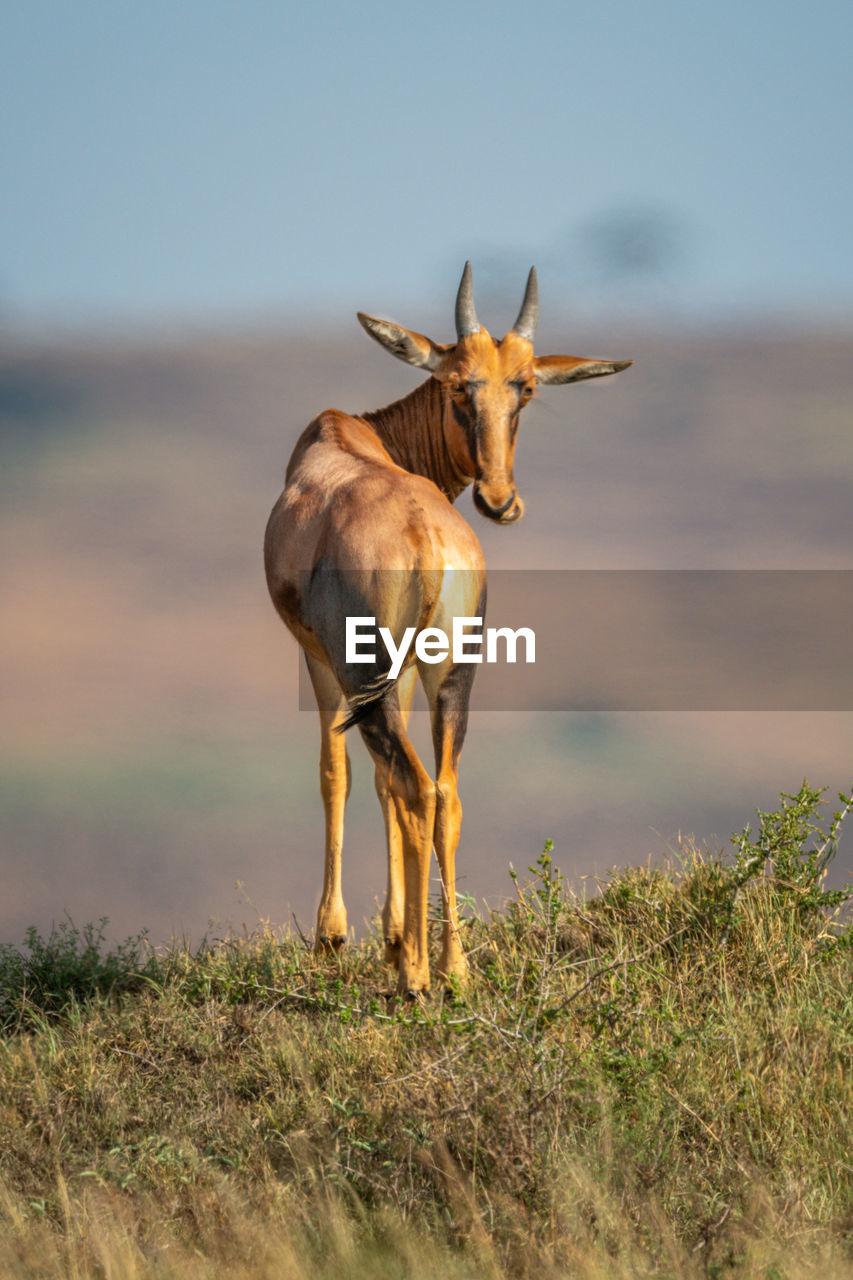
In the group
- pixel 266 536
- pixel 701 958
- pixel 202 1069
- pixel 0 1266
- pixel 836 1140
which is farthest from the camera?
pixel 266 536

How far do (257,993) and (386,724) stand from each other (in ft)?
6.54

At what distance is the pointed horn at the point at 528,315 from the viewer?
9.37 metres

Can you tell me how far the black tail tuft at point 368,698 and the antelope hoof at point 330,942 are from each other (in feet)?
6.31

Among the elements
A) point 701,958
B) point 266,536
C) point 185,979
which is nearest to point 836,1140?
point 701,958

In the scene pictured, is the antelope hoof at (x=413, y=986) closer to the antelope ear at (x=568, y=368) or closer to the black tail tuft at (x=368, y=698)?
the black tail tuft at (x=368, y=698)

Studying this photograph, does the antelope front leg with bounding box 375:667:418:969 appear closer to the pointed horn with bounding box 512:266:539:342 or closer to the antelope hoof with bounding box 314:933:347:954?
the antelope hoof with bounding box 314:933:347:954

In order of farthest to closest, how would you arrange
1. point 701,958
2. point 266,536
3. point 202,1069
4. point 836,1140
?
1. point 266,536
2. point 701,958
3. point 202,1069
4. point 836,1140

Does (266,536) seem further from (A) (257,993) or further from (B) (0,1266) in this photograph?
(B) (0,1266)

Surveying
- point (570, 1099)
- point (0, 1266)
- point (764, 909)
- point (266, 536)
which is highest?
point (266, 536)

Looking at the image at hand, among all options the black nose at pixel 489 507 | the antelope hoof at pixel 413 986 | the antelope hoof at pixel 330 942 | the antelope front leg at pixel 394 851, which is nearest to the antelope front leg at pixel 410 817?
the antelope hoof at pixel 413 986

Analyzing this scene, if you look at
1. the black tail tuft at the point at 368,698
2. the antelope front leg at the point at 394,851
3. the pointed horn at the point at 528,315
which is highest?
the pointed horn at the point at 528,315

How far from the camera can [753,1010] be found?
7324 millimetres

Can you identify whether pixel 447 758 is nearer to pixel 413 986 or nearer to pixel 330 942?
pixel 413 986

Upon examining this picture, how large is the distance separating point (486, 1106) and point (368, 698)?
266 cm
